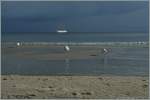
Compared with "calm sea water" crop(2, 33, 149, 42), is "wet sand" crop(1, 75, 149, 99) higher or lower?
lower

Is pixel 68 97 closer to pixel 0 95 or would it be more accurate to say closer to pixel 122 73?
pixel 0 95

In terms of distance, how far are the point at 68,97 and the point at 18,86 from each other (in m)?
2.85

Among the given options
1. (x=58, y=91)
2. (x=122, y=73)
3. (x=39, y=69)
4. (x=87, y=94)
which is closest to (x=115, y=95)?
(x=87, y=94)

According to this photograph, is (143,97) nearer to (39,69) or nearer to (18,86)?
(18,86)

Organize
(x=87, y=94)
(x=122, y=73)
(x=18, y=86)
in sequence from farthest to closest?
(x=122, y=73)
(x=18, y=86)
(x=87, y=94)

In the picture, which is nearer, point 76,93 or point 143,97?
point 143,97

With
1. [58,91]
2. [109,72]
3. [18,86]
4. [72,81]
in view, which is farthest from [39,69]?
[58,91]

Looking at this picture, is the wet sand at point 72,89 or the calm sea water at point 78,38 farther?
the calm sea water at point 78,38

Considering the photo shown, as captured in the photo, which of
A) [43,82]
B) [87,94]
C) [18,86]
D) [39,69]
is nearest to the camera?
[87,94]

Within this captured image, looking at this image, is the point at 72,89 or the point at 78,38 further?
the point at 78,38

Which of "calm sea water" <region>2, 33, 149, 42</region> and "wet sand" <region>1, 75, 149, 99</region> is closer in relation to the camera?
"wet sand" <region>1, 75, 149, 99</region>

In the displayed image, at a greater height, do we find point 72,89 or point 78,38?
point 78,38

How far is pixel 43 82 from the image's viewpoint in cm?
1371

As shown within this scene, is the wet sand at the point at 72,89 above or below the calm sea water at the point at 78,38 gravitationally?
below
